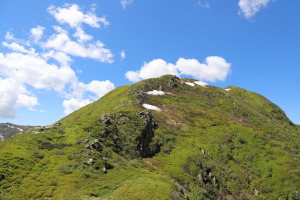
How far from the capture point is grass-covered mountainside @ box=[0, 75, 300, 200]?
2534 cm

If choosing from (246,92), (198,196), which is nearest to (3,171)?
(198,196)

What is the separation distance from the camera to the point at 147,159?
48.6 meters

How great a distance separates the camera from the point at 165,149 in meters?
54.1

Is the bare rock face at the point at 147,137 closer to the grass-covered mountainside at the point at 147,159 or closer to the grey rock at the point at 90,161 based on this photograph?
the grass-covered mountainside at the point at 147,159

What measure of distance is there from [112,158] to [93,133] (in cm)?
911

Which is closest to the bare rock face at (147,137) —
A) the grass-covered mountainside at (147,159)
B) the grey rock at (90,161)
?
the grass-covered mountainside at (147,159)

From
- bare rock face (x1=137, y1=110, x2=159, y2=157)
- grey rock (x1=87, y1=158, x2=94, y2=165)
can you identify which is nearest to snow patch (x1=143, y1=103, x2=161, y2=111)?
bare rock face (x1=137, y1=110, x2=159, y2=157)

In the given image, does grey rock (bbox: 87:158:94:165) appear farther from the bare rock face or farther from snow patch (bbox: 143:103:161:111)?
snow patch (bbox: 143:103:161:111)

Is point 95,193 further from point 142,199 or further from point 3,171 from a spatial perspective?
point 3,171

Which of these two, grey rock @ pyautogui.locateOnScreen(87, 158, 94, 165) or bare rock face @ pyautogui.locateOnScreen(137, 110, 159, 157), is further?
bare rock face @ pyautogui.locateOnScreen(137, 110, 159, 157)

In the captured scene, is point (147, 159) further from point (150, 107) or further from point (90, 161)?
point (150, 107)

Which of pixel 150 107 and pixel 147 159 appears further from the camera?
pixel 150 107

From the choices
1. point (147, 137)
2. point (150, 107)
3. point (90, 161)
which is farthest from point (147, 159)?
point (150, 107)

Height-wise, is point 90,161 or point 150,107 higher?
point 150,107
